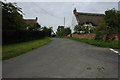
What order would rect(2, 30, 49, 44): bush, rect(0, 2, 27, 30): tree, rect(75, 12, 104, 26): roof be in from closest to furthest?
rect(2, 30, 49, 44): bush, rect(0, 2, 27, 30): tree, rect(75, 12, 104, 26): roof

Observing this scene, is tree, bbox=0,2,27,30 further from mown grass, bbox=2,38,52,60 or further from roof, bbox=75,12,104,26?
roof, bbox=75,12,104,26

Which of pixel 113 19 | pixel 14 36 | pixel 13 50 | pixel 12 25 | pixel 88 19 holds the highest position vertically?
pixel 88 19

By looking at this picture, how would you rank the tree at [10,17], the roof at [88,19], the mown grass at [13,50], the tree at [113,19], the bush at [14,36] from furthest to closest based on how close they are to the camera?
the roof at [88,19]
the tree at [113,19]
the tree at [10,17]
the bush at [14,36]
the mown grass at [13,50]

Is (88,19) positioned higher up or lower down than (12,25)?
higher up

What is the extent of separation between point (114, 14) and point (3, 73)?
2465cm

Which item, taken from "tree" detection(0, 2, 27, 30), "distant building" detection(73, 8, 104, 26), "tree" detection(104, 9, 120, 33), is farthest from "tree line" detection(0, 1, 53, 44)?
"distant building" detection(73, 8, 104, 26)

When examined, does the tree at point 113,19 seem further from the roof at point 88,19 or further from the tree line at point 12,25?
the roof at point 88,19

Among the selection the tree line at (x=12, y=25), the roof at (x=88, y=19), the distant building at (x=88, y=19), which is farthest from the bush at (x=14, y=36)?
the roof at (x=88, y=19)

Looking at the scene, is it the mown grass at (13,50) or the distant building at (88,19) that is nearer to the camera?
the mown grass at (13,50)

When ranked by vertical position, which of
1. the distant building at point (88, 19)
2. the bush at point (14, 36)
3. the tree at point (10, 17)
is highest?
the distant building at point (88, 19)

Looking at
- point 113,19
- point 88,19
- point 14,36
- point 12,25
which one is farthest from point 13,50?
point 88,19

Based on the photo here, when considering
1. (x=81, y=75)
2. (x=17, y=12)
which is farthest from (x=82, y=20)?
(x=81, y=75)

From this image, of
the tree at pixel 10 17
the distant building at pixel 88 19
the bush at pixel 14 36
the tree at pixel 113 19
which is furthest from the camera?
the distant building at pixel 88 19

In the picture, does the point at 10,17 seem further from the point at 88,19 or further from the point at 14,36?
the point at 88,19
